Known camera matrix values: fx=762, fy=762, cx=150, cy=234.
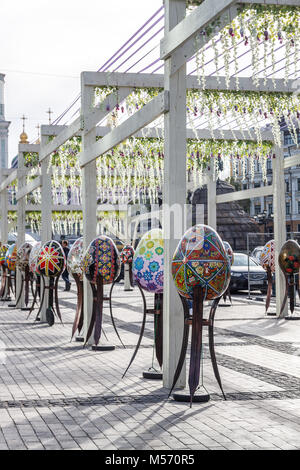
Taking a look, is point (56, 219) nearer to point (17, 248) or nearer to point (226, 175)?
point (17, 248)

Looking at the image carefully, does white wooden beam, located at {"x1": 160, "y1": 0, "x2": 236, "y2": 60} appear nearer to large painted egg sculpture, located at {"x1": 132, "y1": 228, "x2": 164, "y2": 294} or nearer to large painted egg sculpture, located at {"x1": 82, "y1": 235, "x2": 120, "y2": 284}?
large painted egg sculpture, located at {"x1": 132, "y1": 228, "x2": 164, "y2": 294}

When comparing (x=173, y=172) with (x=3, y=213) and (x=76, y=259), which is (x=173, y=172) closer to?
(x=76, y=259)

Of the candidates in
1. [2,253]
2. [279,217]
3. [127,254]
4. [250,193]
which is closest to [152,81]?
[279,217]

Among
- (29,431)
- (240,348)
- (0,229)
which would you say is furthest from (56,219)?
(29,431)

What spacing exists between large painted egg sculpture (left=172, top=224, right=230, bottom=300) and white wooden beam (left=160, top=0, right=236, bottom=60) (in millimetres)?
2049

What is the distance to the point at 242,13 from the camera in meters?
7.88

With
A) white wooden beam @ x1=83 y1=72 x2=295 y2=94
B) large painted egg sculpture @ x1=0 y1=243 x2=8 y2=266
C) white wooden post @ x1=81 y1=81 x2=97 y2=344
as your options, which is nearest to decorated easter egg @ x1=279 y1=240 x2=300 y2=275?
white wooden beam @ x1=83 y1=72 x2=295 y2=94

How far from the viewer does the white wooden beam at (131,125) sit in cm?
872

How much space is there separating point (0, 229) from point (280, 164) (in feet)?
41.8

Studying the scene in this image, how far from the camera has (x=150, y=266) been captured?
9430 millimetres

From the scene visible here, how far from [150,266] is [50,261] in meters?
6.53

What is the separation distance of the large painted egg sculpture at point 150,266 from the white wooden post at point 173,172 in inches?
27.5

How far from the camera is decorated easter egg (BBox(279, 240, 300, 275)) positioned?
52.7ft

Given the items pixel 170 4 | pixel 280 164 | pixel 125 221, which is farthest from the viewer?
pixel 125 221
